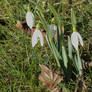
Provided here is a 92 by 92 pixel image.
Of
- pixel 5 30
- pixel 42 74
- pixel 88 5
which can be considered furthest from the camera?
pixel 88 5

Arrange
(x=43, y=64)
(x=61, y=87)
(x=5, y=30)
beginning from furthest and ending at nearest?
(x=5, y=30) < (x=43, y=64) < (x=61, y=87)

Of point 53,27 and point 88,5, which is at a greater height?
point 88,5

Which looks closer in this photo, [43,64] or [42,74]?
[42,74]

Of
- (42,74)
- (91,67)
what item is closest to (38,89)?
(42,74)

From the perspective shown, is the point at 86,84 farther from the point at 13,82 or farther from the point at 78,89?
the point at 13,82

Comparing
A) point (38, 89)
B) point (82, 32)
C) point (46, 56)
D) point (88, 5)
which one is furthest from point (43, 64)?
point (88, 5)

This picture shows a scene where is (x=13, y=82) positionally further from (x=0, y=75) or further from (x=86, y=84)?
(x=86, y=84)

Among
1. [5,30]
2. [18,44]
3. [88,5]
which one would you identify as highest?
[88,5]
